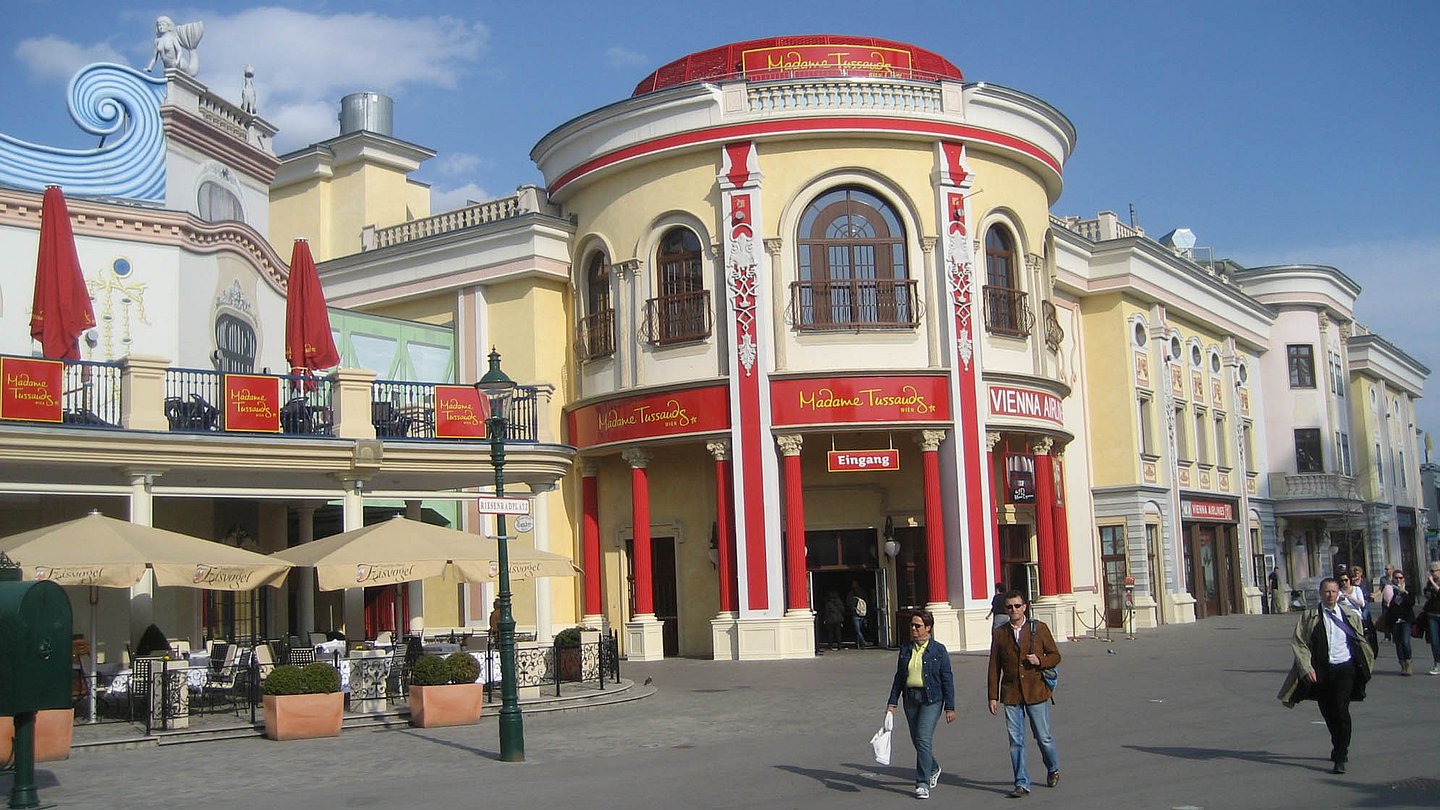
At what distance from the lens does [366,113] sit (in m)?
40.1

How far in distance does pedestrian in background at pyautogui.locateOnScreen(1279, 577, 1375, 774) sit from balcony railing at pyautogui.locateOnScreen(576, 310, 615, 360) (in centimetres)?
2106

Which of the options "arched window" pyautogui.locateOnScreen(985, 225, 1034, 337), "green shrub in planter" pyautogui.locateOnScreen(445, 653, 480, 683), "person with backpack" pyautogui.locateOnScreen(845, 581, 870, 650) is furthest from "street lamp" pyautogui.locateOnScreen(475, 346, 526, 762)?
"arched window" pyautogui.locateOnScreen(985, 225, 1034, 337)

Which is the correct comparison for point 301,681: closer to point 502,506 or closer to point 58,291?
point 502,506

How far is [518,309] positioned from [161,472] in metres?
13.8

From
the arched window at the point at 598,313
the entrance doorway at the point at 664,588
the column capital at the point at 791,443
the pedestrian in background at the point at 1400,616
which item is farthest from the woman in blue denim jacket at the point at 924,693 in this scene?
the arched window at the point at 598,313

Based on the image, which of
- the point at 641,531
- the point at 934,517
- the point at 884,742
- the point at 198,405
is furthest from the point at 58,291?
the point at 934,517

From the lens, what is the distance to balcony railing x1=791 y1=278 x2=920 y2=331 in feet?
96.0

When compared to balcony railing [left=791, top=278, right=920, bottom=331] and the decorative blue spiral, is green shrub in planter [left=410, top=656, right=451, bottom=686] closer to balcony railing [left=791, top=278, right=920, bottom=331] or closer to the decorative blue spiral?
the decorative blue spiral

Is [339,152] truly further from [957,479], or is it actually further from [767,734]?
[767,734]

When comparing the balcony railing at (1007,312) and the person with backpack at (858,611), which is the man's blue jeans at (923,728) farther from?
the balcony railing at (1007,312)

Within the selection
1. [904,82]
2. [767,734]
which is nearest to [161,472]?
[767,734]

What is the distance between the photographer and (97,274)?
76.5ft

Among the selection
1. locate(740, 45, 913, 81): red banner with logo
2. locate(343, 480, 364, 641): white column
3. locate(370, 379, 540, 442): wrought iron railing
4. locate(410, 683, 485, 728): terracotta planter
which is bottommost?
locate(410, 683, 485, 728): terracotta planter

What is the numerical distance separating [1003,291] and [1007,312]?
20.0 inches
